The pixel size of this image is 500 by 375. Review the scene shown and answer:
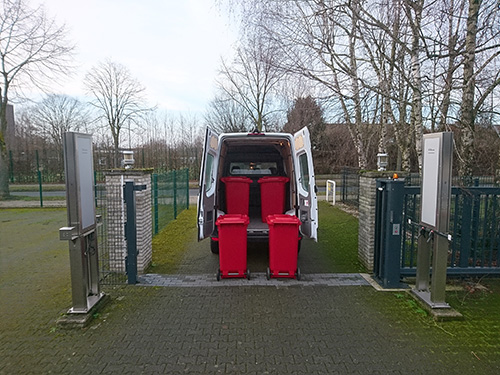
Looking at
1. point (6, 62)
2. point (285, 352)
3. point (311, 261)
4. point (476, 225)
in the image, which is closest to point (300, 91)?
point (311, 261)

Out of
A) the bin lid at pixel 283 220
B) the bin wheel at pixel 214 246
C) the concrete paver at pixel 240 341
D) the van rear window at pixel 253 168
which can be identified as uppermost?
the van rear window at pixel 253 168

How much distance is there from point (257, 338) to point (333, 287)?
1777mm

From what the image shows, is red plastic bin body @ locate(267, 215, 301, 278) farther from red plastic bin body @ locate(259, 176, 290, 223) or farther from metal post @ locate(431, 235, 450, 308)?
metal post @ locate(431, 235, 450, 308)

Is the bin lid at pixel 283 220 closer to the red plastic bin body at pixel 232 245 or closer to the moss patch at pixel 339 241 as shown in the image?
the red plastic bin body at pixel 232 245

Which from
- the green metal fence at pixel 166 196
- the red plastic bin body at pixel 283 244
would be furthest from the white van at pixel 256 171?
the green metal fence at pixel 166 196

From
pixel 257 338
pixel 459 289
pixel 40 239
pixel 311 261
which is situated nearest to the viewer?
pixel 257 338

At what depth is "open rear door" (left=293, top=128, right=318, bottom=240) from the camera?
203 inches

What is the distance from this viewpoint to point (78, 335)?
11.3 feet

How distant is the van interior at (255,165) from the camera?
21.2 ft

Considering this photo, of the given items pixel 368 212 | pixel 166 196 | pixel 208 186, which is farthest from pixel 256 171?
pixel 166 196

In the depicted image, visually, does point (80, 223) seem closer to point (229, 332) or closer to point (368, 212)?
point (229, 332)

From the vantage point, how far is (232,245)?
4.93 metres

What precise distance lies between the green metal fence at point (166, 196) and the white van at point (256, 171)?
2204 millimetres

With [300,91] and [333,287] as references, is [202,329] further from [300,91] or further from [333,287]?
[300,91]
